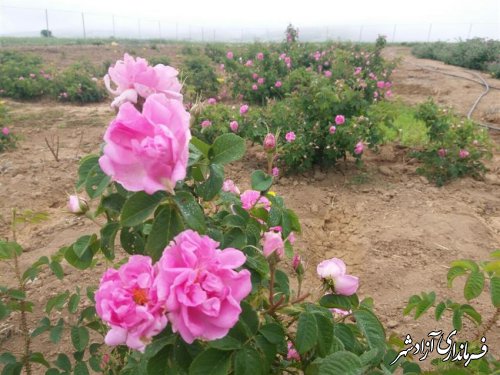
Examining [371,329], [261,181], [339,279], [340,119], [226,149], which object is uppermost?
[226,149]

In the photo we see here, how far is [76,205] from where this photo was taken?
3.08 feet

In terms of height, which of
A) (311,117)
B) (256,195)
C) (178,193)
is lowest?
(311,117)

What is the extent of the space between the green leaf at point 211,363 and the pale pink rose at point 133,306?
0.12 m

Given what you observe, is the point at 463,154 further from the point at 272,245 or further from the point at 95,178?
the point at 95,178

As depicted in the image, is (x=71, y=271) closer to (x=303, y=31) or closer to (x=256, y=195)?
(x=256, y=195)

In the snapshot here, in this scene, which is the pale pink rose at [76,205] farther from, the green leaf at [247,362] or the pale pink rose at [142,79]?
the green leaf at [247,362]

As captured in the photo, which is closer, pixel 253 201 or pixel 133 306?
pixel 133 306

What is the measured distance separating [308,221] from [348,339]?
2.26 meters

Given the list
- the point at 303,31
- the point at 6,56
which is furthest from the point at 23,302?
the point at 303,31

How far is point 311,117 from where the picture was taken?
12.9 ft

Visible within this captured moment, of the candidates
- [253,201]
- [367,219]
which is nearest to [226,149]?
[253,201]

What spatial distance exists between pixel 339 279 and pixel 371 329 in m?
0.14

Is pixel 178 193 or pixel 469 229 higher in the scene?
pixel 178 193

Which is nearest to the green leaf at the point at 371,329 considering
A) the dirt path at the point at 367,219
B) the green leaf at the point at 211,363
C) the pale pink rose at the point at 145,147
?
the green leaf at the point at 211,363
